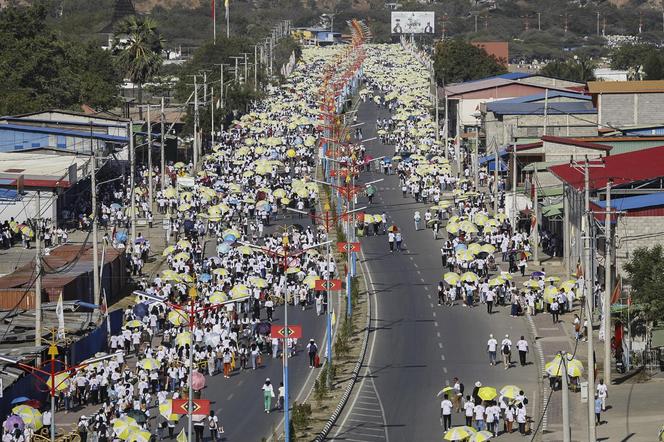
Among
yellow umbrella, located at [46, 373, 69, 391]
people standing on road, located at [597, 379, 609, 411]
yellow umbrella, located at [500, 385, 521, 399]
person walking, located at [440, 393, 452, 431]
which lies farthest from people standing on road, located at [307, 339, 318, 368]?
people standing on road, located at [597, 379, 609, 411]

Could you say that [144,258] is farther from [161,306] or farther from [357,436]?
[357,436]

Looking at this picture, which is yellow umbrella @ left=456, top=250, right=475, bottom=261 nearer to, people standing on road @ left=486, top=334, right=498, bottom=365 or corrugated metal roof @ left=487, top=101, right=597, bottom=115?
people standing on road @ left=486, top=334, right=498, bottom=365

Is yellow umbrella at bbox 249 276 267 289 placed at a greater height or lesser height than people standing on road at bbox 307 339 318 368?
greater

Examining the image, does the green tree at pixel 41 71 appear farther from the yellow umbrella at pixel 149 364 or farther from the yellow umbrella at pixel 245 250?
the yellow umbrella at pixel 149 364

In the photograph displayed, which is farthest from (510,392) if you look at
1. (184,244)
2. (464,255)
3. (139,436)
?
(184,244)

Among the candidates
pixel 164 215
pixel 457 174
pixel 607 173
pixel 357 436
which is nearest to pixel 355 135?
pixel 457 174

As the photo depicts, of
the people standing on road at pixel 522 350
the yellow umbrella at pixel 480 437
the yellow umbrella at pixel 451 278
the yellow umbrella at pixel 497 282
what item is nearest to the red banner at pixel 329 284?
the people standing on road at pixel 522 350
